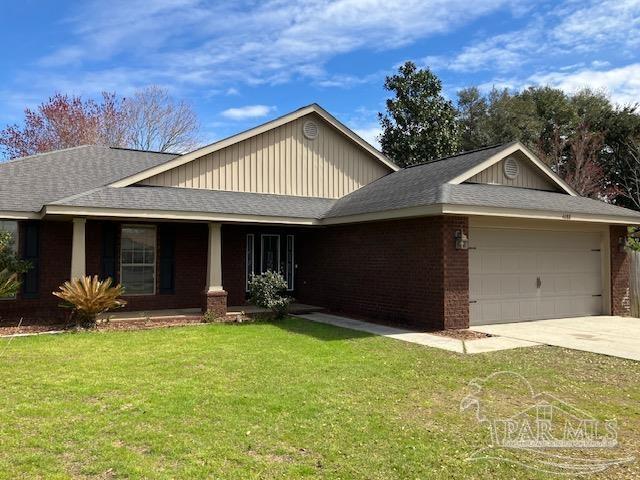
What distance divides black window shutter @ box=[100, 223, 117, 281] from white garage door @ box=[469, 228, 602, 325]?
8.97m

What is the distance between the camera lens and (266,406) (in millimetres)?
5461

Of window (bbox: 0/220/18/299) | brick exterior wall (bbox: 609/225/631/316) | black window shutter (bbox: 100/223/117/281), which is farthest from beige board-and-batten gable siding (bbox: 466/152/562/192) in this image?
window (bbox: 0/220/18/299)

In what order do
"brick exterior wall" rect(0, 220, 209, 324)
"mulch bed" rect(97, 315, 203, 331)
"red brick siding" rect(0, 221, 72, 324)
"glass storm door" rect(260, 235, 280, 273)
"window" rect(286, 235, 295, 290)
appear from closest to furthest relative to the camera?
"mulch bed" rect(97, 315, 203, 331)
"red brick siding" rect(0, 221, 72, 324)
"brick exterior wall" rect(0, 220, 209, 324)
"glass storm door" rect(260, 235, 280, 273)
"window" rect(286, 235, 295, 290)

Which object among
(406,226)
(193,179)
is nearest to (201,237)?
(193,179)

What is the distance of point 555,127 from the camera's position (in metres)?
32.6

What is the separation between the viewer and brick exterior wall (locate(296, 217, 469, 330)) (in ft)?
35.0

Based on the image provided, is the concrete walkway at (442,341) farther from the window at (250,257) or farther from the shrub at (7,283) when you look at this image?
the shrub at (7,283)

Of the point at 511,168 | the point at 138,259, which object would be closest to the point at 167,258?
the point at 138,259

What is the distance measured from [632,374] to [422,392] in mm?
3182

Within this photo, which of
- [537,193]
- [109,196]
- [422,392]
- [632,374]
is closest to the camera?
[422,392]

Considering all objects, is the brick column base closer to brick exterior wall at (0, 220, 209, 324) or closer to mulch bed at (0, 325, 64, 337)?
brick exterior wall at (0, 220, 209, 324)

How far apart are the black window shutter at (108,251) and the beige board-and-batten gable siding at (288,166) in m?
1.61

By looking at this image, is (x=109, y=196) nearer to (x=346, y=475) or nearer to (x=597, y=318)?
(x=346, y=475)

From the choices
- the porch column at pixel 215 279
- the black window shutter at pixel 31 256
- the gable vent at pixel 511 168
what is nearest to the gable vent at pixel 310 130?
the porch column at pixel 215 279
